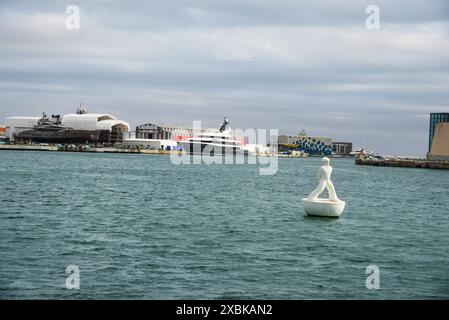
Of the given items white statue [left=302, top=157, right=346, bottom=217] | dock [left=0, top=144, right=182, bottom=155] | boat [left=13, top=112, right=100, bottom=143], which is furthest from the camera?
boat [left=13, top=112, right=100, bottom=143]

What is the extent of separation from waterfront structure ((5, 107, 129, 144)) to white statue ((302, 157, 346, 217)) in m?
149

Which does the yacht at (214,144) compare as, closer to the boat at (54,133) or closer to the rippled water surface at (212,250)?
the boat at (54,133)

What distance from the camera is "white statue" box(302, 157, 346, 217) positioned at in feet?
84.9

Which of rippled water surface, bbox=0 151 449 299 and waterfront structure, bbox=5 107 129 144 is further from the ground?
waterfront structure, bbox=5 107 129 144

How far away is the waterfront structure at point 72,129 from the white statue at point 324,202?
149277 mm

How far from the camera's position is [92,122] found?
6786 inches

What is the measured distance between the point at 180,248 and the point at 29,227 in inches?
276

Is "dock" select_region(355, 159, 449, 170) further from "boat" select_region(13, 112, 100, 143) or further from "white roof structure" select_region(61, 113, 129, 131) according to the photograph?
"boat" select_region(13, 112, 100, 143)

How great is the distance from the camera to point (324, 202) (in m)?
26.0

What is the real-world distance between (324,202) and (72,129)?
15468 centimetres

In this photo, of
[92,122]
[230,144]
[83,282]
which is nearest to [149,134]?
[92,122]

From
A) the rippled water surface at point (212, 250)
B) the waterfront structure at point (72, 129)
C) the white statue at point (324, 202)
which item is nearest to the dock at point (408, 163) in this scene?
the waterfront structure at point (72, 129)

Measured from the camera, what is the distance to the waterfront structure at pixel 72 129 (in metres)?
171

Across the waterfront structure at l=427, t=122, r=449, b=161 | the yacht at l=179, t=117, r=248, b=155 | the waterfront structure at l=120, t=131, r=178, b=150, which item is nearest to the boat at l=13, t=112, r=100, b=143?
the waterfront structure at l=120, t=131, r=178, b=150
